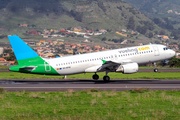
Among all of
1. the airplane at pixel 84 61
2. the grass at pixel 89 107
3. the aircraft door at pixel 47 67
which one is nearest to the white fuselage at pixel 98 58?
the airplane at pixel 84 61

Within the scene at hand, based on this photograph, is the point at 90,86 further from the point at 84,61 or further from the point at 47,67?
the point at 47,67

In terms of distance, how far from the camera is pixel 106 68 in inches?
1692

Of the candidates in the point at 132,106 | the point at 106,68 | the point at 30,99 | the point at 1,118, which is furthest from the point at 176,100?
the point at 106,68

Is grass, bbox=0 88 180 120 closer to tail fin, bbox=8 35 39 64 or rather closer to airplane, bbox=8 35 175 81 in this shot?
tail fin, bbox=8 35 39 64

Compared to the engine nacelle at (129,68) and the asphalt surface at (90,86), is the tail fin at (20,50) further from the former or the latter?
the engine nacelle at (129,68)

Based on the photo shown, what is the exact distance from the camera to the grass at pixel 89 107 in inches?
791

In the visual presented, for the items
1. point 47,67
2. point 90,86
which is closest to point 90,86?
point 90,86

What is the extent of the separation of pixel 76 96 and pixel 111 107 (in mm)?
6073

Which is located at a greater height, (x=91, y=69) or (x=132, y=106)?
(x=91, y=69)

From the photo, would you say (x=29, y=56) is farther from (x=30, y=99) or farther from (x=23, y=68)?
(x=30, y=99)

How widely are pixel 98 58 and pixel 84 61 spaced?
2.22m

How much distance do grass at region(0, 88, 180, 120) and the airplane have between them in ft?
42.3

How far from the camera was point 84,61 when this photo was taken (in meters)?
43.6

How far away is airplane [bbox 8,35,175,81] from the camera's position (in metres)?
41.1
